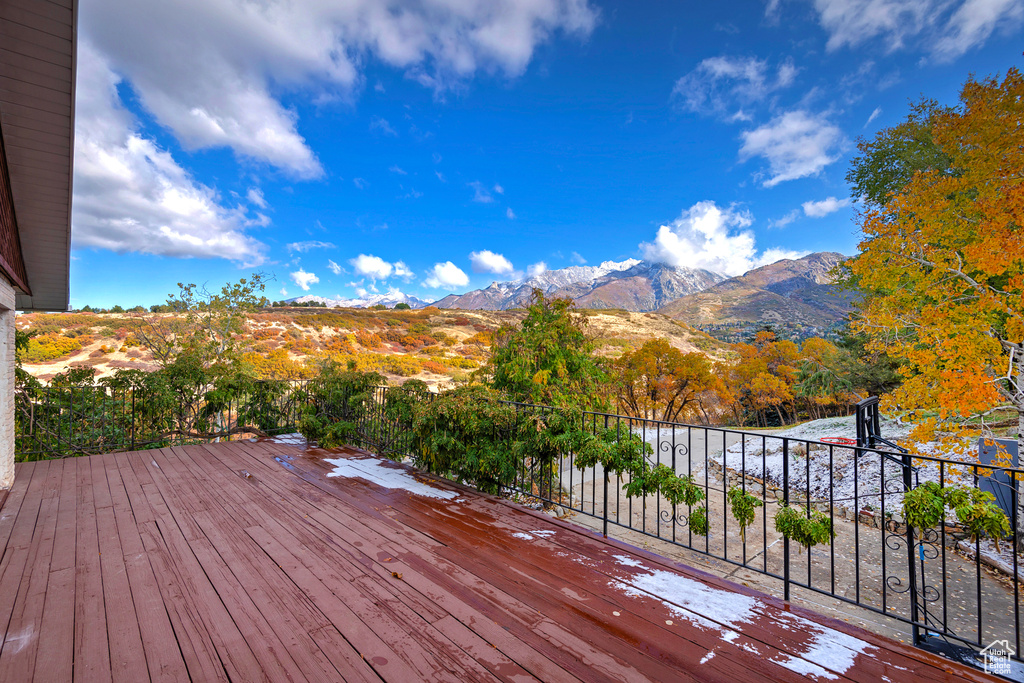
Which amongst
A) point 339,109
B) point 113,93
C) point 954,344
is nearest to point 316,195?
point 339,109

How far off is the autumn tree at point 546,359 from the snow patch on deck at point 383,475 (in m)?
2.56

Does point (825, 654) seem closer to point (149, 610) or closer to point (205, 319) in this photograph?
point (149, 610)

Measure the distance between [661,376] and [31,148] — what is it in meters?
16.7

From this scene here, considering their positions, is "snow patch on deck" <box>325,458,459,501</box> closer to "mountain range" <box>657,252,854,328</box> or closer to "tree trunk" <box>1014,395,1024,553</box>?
"tree trunk" <box>1014,395,1024,553</box>

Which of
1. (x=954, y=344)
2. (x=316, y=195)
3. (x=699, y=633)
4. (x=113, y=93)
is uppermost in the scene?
(x=316, y=195)

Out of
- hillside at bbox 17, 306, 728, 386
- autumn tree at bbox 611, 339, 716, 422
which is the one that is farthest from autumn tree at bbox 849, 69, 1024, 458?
autumn tree at bbox 611, 339, 716, 422

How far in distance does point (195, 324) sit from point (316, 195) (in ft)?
57.7

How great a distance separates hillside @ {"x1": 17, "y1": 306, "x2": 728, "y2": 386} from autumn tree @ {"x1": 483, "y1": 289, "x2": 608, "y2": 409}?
1.94 ft

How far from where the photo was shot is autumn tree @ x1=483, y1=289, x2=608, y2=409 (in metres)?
6.82

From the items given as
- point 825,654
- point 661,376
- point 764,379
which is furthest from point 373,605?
point 764,379

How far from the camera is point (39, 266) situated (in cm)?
532

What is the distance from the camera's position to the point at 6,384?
4.05 metres

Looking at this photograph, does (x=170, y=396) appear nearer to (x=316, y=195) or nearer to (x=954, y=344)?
(x=954, y=344)

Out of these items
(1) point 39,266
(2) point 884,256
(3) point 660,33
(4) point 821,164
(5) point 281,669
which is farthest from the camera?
(4) point 821,164
